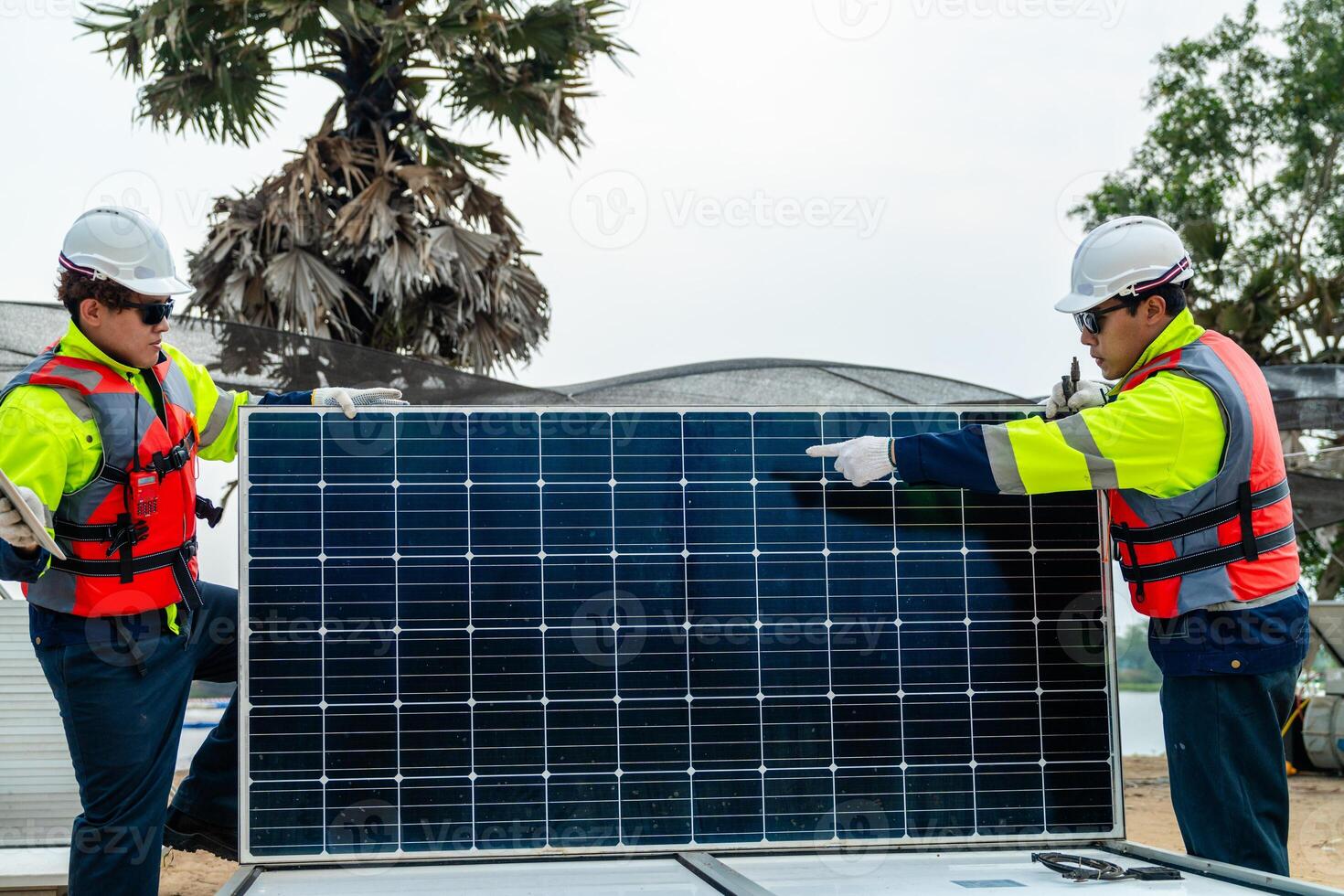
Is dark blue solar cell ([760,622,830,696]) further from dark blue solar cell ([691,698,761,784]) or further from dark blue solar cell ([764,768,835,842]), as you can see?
dark blue solar cell ([764,768,835,842])

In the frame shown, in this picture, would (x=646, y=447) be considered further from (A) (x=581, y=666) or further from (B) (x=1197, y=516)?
(B) (x=1197, y=516)

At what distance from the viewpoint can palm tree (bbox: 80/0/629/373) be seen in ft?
37.2

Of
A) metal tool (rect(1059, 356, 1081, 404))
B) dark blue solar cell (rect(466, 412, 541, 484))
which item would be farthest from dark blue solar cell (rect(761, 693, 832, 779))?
metal tool (rect(1059, 356, 1081, 404))

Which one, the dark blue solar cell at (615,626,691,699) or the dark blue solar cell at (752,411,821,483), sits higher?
the dark blue solar cell at (752,411,821,483)

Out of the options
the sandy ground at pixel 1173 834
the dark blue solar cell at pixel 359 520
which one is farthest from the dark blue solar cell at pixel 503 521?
the sandy ground at pixel 1173 834

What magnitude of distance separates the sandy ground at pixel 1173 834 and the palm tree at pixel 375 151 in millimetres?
5147

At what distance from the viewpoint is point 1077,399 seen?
13.2ft

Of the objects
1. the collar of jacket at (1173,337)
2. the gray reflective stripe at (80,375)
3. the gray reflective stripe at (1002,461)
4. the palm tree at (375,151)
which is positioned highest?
the palm tree at (375,151)

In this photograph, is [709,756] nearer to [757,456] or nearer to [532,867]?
[532,867]

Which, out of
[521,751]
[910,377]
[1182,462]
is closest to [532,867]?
[521,751]

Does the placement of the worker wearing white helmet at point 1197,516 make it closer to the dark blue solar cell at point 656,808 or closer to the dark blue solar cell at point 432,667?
the dark blue solar cell at point 656,808

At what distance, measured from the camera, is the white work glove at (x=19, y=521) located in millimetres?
3248

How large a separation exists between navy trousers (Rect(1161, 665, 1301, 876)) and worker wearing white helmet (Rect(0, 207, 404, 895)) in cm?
288

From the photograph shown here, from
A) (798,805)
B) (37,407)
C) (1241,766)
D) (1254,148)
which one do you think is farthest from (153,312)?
(1254,148)
